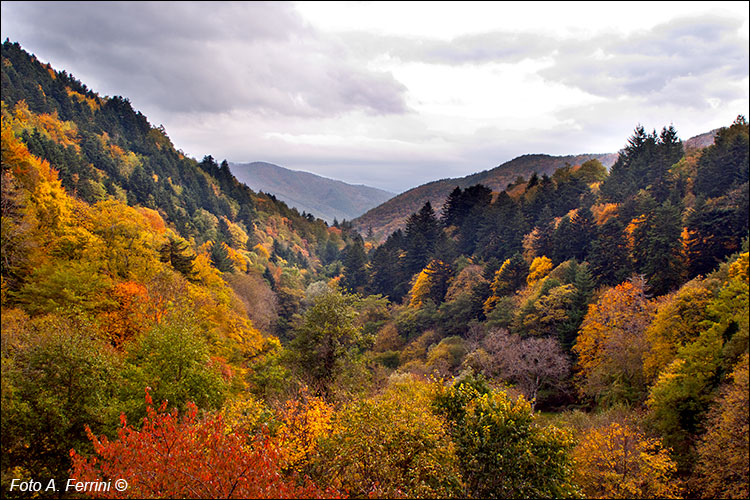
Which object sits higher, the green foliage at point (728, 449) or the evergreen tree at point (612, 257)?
the evergreen tree at point (612, 257)

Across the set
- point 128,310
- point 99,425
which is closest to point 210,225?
point 128,310

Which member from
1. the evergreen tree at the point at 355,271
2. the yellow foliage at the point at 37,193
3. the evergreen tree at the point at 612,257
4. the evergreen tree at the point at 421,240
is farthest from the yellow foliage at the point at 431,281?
the yellow foliage at the point at 37,193

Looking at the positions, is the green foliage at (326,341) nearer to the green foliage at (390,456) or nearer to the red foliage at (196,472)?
the green foliage at (390,456)

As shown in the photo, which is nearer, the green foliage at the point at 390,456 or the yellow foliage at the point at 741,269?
the green foliage at the point at 390,456

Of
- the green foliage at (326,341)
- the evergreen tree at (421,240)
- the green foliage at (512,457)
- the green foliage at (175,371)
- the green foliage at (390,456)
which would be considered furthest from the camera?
the evergreen tree at (421,240)

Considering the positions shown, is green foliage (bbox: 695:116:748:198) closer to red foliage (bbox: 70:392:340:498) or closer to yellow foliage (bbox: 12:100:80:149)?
red foliage (bbox: 70:392:340:498)

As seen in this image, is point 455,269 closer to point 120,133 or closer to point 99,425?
point 99,425
